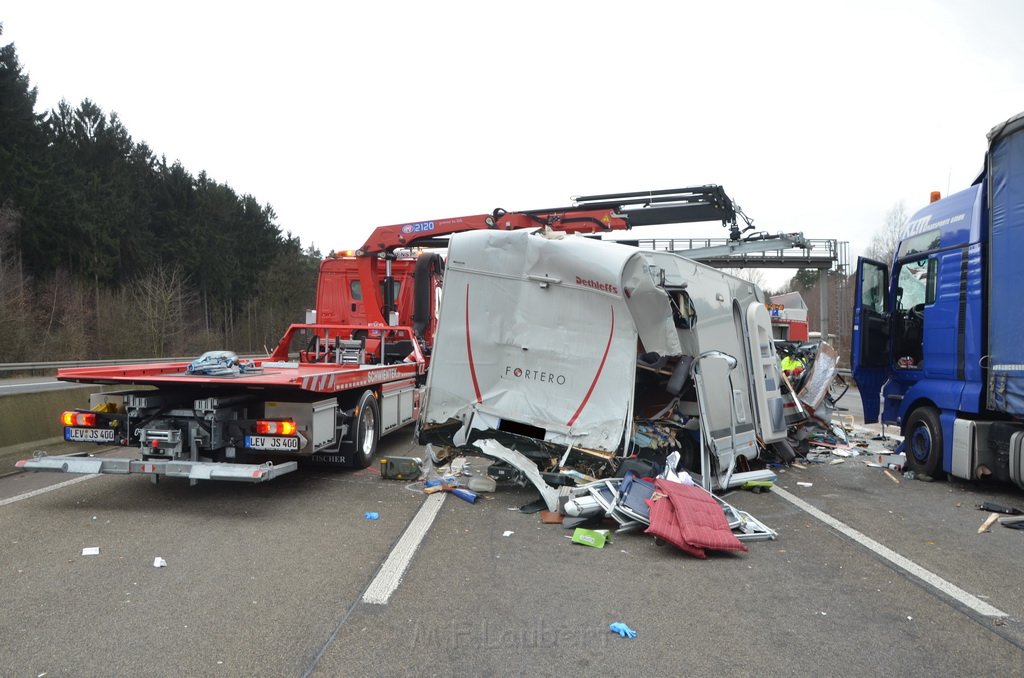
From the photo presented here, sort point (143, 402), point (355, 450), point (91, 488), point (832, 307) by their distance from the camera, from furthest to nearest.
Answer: point (832, 307) < point (355, 450) < point (91, 488) < point (143, 402)

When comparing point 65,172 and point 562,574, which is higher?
point 65,172

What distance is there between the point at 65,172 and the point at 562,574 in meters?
44.6

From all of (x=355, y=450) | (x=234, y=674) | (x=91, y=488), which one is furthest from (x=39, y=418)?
(x=234, y=674)

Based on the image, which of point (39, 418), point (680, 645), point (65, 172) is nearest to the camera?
point (680, 645)

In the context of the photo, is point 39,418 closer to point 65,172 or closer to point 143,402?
point 143,402

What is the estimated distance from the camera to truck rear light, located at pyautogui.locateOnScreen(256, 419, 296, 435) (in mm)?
6488

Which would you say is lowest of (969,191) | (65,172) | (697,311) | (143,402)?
(143,402)

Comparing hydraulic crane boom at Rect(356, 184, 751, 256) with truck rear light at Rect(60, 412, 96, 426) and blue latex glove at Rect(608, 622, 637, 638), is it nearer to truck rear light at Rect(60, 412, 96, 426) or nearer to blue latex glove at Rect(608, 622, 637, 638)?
truck rear light at Rect(60, 412, 96, 426)

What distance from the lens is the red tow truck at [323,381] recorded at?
6.39 metres

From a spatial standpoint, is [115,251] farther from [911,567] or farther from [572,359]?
[911,567]

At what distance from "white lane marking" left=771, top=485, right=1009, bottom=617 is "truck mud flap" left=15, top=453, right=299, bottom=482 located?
4992 mm

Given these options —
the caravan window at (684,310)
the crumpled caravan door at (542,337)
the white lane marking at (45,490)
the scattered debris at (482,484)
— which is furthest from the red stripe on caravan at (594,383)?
the white lane marking at (45,490)

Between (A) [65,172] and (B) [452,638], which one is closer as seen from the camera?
(B) [452,638]

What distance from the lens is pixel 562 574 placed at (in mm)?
4695
